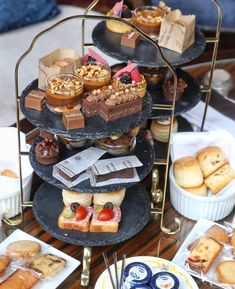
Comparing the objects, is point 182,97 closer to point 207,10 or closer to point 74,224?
point 74,224

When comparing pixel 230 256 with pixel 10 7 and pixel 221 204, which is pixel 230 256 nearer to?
pixel 221 204

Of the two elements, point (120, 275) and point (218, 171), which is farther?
point (218, 171)

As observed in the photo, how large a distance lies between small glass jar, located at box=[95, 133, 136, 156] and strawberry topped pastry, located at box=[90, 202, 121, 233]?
0.15m

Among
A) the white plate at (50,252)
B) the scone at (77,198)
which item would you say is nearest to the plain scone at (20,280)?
the white plate at (50,252)

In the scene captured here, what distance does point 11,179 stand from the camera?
4.86ft

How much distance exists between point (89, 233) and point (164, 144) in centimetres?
45

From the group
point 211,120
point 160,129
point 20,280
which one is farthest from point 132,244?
point 211,120

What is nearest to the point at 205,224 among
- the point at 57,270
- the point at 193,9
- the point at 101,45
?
the point at 57,270

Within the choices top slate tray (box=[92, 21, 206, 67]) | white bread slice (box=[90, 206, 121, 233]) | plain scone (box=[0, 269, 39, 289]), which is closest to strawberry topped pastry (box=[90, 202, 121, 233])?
white bread slice (box=[90, 206, 121, 233])

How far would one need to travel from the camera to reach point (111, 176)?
1.36 metres

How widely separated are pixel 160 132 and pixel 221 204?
1.12 feet

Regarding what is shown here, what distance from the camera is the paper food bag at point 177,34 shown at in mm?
1575

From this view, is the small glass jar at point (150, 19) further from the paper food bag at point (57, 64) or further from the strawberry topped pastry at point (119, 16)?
the paper food bag at point (57, 64)

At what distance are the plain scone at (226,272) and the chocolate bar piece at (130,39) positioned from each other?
649 mm
